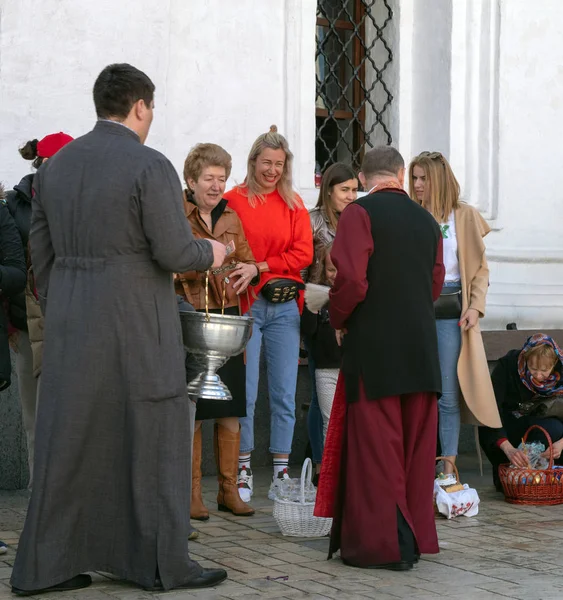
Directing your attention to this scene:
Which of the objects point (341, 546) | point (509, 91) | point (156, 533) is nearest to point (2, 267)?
point (156, 533)

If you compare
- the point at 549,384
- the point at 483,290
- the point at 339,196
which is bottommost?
the point at 549,384

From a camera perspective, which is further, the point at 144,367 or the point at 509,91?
the point at 509,91

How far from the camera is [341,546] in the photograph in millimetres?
5484

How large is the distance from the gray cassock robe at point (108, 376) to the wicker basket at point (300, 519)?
126 centimetres

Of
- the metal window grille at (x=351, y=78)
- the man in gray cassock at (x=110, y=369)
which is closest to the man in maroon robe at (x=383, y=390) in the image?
the man in gray cassock at (x=110, y=369)

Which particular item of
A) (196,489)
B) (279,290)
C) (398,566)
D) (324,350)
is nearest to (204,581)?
(398,566)

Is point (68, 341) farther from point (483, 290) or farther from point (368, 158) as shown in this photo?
point (483, 290)

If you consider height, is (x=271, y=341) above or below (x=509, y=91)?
below

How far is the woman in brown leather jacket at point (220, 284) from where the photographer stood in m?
6.37

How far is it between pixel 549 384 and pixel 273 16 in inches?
127

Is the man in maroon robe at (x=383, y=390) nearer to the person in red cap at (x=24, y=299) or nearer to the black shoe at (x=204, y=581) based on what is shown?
the black shoe at (x=204, y=581)

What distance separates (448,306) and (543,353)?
685mm

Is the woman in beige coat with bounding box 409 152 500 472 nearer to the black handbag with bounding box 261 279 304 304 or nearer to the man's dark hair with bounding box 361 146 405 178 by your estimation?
the black handbag with bounding box 261 279 304 304

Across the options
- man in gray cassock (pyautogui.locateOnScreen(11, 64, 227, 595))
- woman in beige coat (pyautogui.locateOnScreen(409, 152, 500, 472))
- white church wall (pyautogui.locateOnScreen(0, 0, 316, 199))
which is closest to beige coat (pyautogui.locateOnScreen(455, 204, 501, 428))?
woman in beige coat (pyautogui.locateOnScreen(409, 152, 500, 472))
